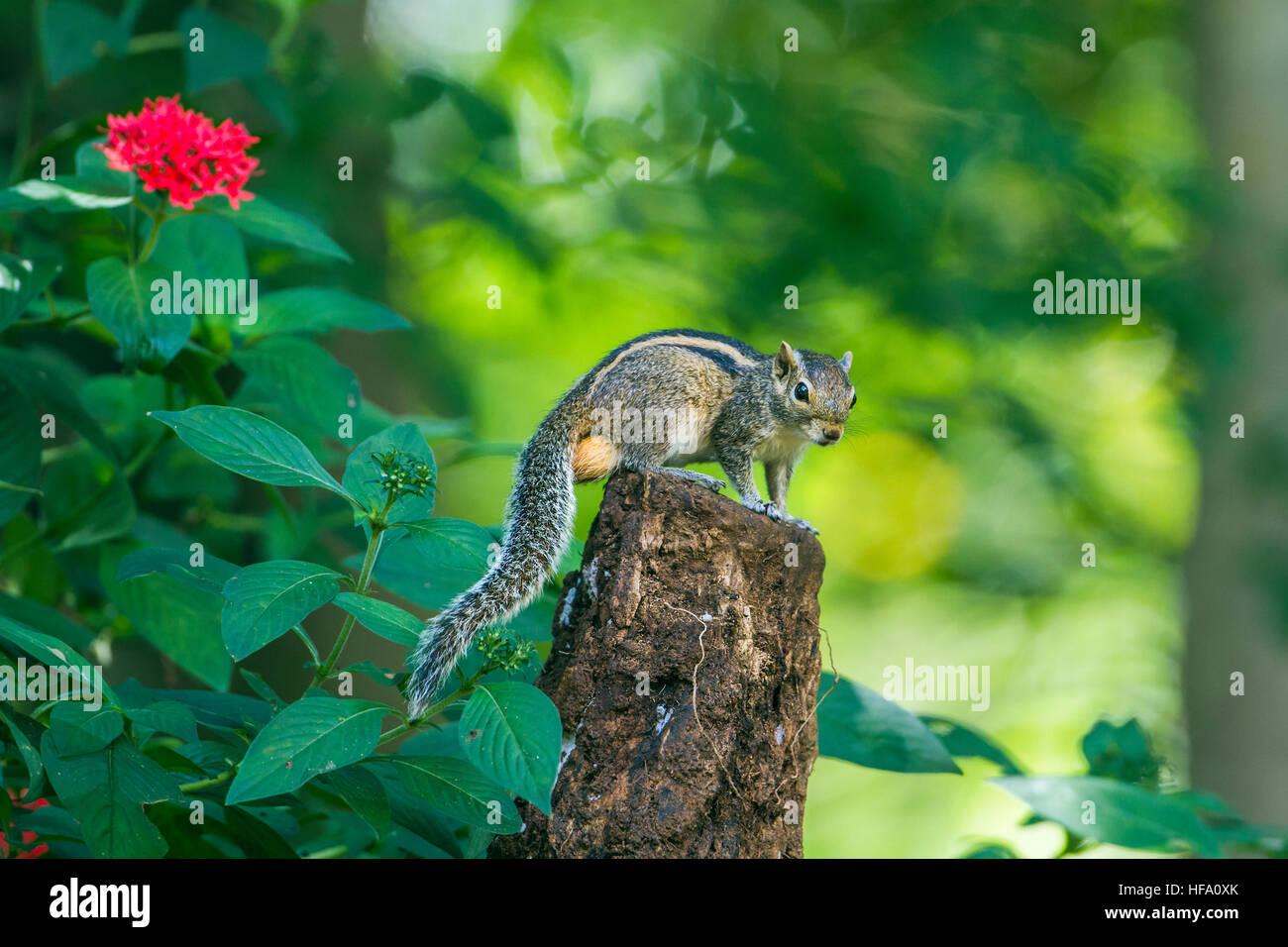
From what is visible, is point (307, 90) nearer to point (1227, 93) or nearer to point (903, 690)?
point (903, 690)

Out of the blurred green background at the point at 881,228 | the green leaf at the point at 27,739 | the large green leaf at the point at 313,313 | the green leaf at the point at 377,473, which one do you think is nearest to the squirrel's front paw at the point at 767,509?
the green leaf at the point at 377,473

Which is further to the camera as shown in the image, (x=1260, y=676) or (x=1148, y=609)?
(x=1148, y=609)

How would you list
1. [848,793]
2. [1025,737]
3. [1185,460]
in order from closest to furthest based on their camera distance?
1. [1185,460]
2. [1025,737]
3. [848,793]

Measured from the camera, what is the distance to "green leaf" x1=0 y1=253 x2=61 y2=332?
8.02 feet

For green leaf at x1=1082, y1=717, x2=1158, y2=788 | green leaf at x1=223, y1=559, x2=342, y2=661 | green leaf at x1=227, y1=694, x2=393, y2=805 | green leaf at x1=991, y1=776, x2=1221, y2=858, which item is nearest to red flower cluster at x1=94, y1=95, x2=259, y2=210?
green leaf at x1=223, y1=559, x2=342, y2=661

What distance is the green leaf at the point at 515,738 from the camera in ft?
5.83

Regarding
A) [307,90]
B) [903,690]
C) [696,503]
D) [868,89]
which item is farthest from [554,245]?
[696,503]

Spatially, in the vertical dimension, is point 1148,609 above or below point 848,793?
above

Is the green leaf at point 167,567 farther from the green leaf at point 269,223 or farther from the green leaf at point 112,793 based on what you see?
the green leaf at point 269,223

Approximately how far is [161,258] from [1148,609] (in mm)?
11088

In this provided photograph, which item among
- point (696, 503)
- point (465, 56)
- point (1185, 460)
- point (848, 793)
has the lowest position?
point (848, 793)

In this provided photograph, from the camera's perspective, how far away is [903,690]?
5.64 metres

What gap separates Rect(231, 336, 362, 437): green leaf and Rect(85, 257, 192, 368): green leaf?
283 mm

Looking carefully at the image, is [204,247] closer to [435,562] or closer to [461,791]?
[435,562]
